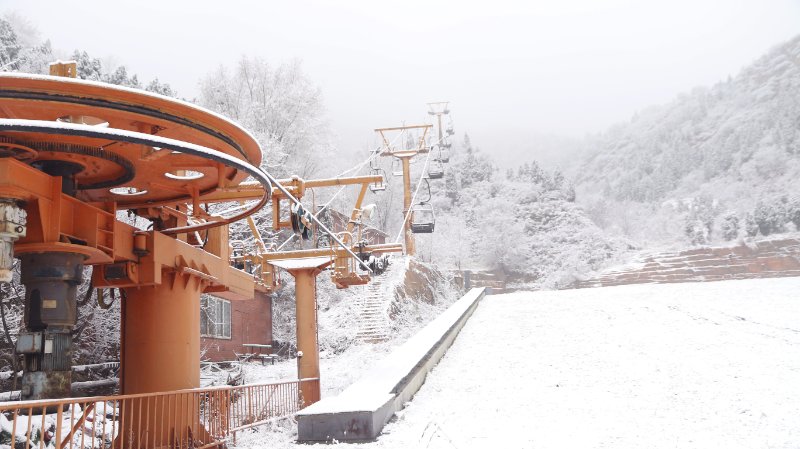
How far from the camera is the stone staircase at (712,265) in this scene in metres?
41.8

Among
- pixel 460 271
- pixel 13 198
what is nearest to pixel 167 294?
pixel 13 198

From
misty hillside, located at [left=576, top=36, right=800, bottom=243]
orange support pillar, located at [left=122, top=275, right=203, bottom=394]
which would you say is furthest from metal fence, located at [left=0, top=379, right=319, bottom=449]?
misty hillside, located at [left=576, top=36, right=800, bottom=243]

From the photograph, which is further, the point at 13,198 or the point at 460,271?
the point at 460,271

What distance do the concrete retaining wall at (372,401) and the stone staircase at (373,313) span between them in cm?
1544

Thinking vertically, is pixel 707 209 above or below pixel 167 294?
above

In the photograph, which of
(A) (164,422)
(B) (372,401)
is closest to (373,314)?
(A) (164,422)

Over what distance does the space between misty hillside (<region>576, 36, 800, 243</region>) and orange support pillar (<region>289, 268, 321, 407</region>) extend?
172ft

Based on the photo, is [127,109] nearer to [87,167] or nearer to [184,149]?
[184,149]

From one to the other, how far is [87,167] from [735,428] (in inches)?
320

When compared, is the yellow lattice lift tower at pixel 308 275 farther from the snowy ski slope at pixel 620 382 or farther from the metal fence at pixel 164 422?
the metal fence at pixel 164 422

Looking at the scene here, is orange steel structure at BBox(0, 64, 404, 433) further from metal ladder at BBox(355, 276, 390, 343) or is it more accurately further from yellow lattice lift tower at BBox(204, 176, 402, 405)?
metal ladder at BBox(355, 276, 390, 343)

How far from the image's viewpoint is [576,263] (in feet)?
172

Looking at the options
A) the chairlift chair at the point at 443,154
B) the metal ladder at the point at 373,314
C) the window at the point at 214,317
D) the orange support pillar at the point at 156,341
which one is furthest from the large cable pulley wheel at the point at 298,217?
the chairlift chair at the point at 443,154

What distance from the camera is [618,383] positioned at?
9297mm
